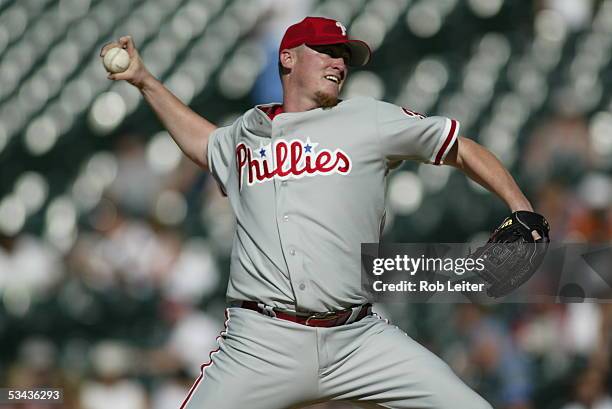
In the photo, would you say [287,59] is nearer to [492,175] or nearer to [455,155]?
[455,155]

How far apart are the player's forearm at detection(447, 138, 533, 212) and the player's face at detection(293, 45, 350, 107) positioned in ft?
1.11

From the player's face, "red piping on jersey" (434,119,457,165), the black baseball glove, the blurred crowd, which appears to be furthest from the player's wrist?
the blurred crowd

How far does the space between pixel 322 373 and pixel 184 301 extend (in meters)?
2.60

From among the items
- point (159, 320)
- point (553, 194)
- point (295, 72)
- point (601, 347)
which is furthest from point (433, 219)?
point (295, 72)

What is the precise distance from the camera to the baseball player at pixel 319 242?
6.70 feet

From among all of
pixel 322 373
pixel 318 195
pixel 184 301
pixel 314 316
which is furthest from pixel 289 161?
pixel 184 301

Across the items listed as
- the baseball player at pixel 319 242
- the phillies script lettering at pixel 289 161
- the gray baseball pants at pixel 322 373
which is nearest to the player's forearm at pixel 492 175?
the baseball player at pixel 319 242

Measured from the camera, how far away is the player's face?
2.23 metres

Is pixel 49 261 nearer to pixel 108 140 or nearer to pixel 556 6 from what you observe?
pixel 108 140

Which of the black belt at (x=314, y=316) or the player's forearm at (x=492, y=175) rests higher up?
the player's forearm at (x=492, y=175)

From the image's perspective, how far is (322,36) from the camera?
223 centimetres

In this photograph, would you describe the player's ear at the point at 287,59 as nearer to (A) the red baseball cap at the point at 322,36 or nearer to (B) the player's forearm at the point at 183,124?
(A) the red baseball cap at the point at 322,36

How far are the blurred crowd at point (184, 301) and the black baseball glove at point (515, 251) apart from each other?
2102mm

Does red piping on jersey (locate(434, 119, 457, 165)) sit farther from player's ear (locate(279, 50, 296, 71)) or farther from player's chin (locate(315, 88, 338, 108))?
player's ear (locate(279, 50, 296, 71))
